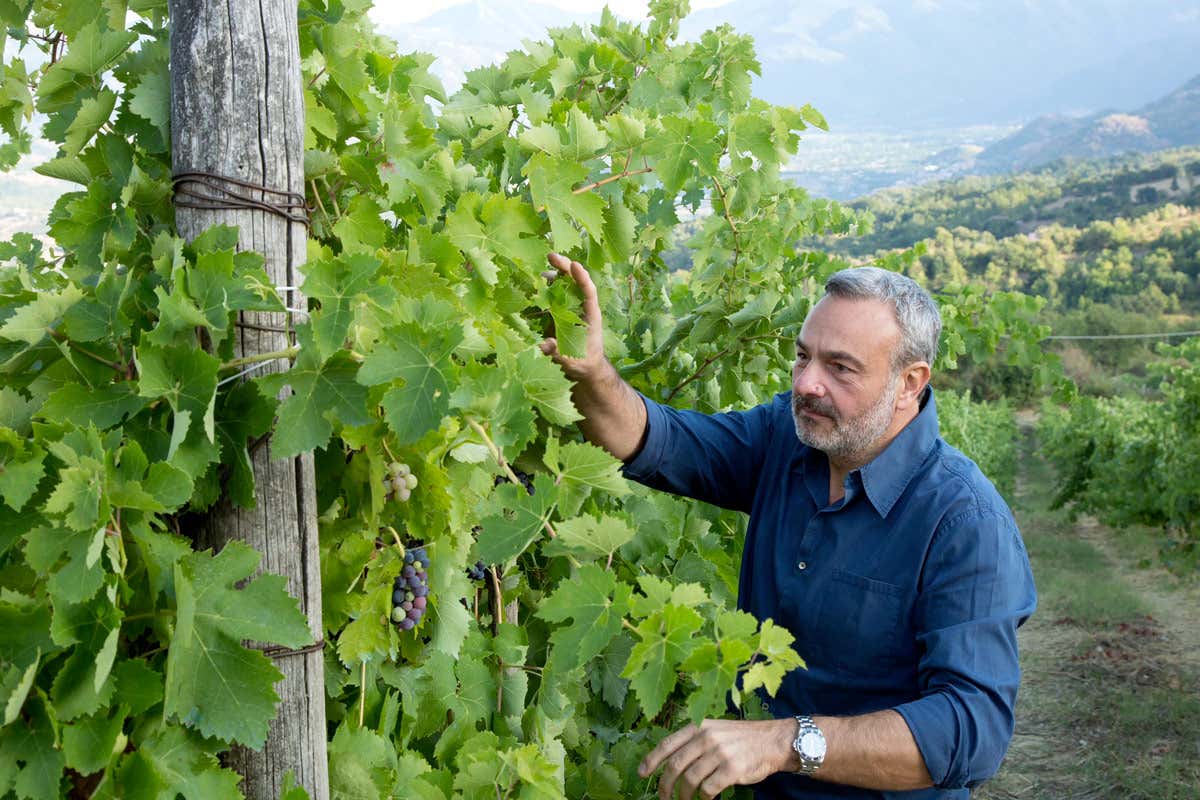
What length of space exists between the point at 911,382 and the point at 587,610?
1362 mm

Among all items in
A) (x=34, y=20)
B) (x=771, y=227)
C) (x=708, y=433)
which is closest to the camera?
(x=34, y=20)

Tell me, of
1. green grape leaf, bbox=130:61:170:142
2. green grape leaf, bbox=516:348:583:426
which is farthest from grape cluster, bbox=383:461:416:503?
green grape leaf, bbox=130:61:170:142

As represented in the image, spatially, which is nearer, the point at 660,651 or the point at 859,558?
the point at 660,651

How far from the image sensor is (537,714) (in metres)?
2.00

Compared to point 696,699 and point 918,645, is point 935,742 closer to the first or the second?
point 918,645

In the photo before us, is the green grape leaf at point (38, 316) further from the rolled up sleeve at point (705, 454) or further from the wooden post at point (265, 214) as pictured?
the rolled up sleeve at point (705, 454)

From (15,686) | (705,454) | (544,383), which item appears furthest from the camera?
(705,454)

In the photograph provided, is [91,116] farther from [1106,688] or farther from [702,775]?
[1106,688]

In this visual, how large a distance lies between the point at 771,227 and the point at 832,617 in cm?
163

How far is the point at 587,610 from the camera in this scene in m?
1.53

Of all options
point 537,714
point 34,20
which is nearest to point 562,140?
point 34,20

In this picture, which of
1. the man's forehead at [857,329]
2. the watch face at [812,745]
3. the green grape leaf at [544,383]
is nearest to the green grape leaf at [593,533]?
the green grape leaf at [544,383]

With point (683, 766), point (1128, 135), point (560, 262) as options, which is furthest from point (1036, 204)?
point (1128, 135)

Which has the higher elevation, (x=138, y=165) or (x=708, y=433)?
(x=138, y=165)
